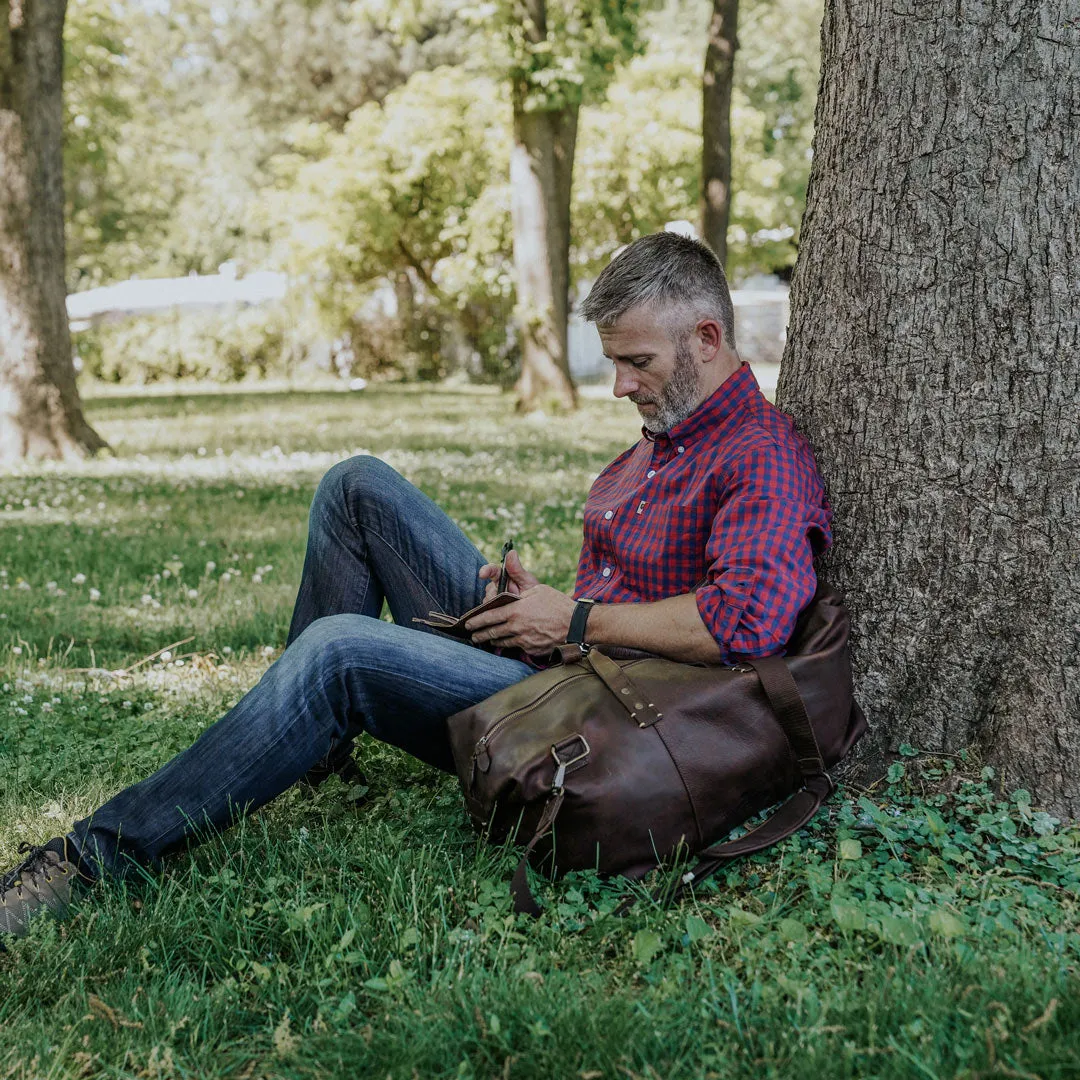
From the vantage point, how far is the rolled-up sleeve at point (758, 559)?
9.62 ft

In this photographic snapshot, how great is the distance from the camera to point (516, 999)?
2.44 m

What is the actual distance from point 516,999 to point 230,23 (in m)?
45.1

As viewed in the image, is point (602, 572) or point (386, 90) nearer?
point (602, 572)

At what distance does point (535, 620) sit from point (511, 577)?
420 millimetres

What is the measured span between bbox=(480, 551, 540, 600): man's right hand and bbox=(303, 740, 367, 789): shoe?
2.03 feet

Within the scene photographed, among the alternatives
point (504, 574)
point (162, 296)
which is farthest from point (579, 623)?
point (162, 296)

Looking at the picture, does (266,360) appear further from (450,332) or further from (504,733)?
(504,733)

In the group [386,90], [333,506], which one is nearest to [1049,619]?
[333,506]

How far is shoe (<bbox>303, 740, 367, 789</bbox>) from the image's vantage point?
3.64m

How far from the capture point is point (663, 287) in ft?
11.0

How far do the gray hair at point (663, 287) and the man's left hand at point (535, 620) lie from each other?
2.54 feet

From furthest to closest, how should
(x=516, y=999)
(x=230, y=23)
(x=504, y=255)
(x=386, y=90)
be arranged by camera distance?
1. (x=230, y=23)
2. (x=386, y=90)
3. (x=504, y=255)
4. (x=516, y=999)

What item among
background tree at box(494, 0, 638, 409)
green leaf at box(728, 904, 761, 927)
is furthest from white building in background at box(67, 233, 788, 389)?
green leaf at box(728, 904, 761, 927)

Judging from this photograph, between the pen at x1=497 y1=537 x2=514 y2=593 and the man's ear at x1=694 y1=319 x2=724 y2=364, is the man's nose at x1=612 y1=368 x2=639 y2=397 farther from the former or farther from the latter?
the pen at x1=497 y1=537 x2=514 y2=593
